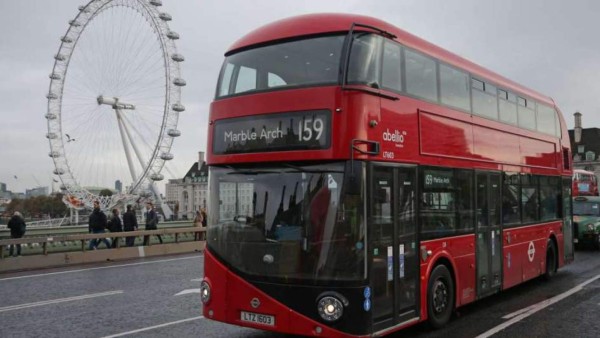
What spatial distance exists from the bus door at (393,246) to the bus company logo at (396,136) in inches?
Answer: 12.6

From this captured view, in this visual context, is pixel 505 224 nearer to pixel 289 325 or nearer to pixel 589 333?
pixel 589 333

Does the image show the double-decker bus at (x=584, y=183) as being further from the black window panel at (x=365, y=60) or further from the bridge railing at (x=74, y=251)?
the black window panel at (x=365, y=60)

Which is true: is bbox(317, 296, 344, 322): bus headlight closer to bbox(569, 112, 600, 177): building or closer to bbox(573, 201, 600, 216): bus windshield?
bbox(573, 201, 600, 216): bus windshield

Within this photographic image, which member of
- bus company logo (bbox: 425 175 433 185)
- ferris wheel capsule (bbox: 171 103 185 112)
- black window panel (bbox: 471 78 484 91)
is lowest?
bus company logo (bbox: 425 175 433 185)

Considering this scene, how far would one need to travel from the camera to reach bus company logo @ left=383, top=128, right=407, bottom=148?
683cm

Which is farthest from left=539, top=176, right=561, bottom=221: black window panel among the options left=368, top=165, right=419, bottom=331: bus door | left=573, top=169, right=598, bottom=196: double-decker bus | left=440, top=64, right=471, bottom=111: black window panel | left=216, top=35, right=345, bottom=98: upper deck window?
left=573, top=169, right=598, bottom=196: double-decker bus

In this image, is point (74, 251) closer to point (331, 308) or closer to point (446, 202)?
point (446, 202)

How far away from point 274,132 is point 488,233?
15.6 ft

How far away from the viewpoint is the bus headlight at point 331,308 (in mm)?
6133

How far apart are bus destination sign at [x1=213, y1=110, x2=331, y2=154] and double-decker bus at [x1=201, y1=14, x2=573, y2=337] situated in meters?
0.02

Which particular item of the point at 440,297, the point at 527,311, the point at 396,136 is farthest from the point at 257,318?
the point at 527,311

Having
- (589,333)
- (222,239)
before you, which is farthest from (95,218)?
(589,333)

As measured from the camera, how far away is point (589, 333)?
25.8 feet

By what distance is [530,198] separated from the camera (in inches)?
449
